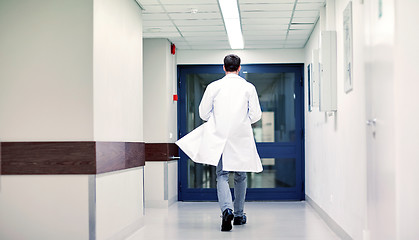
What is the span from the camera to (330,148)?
614cm

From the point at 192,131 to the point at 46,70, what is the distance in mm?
1950

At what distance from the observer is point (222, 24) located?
7.39 m

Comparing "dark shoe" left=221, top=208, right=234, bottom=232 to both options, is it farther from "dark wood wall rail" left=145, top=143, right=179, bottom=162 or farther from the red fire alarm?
the red fire alarm

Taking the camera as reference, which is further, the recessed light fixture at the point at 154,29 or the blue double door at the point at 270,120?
the blue double door at the point at 270,120

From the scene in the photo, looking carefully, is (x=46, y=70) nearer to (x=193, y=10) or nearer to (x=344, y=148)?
(x=193, y=10)

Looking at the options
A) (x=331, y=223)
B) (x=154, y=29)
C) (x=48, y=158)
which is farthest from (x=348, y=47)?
(x=154, y=29)

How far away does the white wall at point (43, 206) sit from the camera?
427cm

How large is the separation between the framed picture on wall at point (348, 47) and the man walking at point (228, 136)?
48.2 inches

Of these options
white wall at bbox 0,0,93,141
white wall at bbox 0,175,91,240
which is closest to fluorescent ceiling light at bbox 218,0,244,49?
white wall at bbox 0,0,93,141

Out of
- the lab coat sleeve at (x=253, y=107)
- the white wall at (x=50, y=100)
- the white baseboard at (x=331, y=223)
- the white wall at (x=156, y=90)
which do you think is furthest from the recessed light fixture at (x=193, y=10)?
the white baseboard at (x=331, y=223)

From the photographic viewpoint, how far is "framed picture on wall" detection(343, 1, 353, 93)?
4711 millimetres

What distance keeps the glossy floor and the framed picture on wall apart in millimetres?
1629

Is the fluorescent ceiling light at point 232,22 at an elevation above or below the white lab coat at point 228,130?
above

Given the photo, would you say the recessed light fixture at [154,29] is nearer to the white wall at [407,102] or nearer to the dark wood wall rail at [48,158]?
the dark wood wall rail at [48,158]
